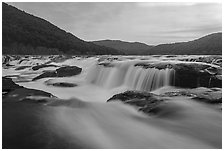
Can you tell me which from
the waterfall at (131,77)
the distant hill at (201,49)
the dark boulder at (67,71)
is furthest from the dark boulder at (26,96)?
the distant hill at (201,49)

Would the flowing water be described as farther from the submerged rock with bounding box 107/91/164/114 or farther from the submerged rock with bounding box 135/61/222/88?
the submerged rock with bounding box 135/61/222/88

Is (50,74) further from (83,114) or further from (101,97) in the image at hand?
(83,114)

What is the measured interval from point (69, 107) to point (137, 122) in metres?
1.54

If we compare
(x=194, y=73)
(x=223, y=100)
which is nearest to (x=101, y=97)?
(x=194, y=73)

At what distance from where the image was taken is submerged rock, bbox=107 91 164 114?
4668 mm

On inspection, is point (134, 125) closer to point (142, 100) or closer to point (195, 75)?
point (142, 100)

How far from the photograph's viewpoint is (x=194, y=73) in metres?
7.06

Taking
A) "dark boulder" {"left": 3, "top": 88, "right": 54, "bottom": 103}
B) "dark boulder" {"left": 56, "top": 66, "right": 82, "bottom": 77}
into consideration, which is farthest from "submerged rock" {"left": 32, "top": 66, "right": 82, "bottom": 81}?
"dark boulder" {"left": 3, "top": 88, "right": 54, "bottom": 103}

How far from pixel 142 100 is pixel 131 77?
3174 mm

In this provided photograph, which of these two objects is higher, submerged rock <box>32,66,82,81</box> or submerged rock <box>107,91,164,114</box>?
submerged rock <box>107,91,164,114</box>

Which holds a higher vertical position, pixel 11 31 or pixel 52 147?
pixel 11 31

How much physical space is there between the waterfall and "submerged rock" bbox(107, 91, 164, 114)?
191cm

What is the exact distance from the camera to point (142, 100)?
4980 millimetres

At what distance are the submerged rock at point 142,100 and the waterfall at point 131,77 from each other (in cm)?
191
